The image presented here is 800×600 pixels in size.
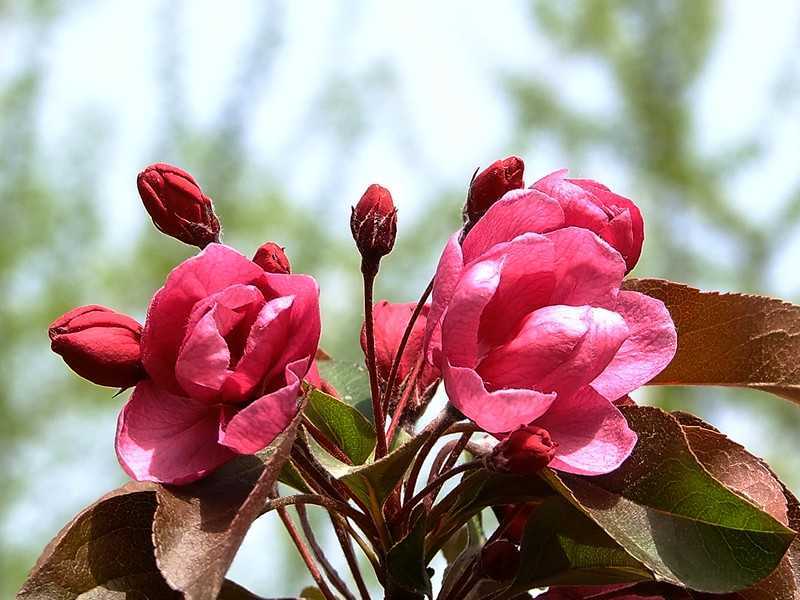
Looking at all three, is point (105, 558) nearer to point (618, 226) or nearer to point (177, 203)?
point (177, 203)

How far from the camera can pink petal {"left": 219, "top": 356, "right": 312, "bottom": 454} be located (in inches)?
25.3

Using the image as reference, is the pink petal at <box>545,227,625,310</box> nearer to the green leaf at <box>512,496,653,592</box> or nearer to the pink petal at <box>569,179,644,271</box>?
the pink petal at <box>569,179,644,271</box>

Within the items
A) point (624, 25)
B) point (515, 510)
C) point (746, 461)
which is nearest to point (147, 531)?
point (515, 510)

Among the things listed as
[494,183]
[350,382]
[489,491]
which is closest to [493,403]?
[489,491]

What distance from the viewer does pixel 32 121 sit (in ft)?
24.9

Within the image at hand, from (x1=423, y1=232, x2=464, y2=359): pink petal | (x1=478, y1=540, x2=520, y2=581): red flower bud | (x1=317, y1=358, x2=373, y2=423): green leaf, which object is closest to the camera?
(x1=423, y1=232, x2=464, y2=359): pink petal

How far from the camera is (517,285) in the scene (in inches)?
28.2

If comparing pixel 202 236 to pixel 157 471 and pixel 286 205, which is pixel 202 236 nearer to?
pixel 157 471

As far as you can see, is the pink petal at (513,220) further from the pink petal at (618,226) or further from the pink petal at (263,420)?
the pink petal at (263,420)

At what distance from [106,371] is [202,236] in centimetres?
16

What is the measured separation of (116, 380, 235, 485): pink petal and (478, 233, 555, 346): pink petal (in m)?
0.21

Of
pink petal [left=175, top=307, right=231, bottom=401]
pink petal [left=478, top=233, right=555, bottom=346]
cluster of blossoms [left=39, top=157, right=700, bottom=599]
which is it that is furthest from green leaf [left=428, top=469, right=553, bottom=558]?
pink petal [left=175, top=307, right=231, bottom=401]

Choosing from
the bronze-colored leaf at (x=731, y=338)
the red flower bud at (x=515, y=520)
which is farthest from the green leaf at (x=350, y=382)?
the bronze-colored leaf at (x=731, y=338)

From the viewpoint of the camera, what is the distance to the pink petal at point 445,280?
0.70m
